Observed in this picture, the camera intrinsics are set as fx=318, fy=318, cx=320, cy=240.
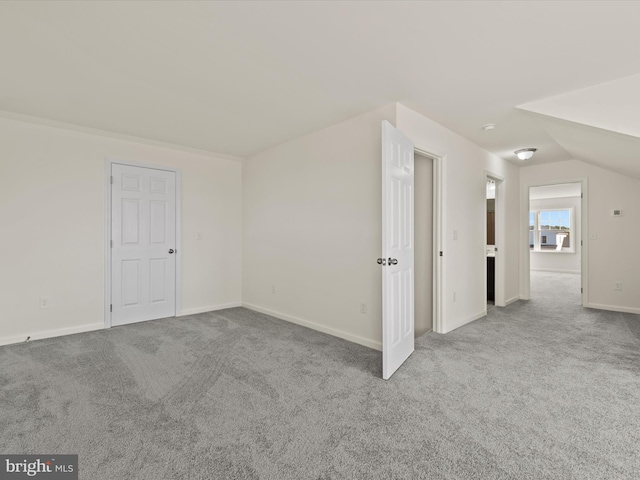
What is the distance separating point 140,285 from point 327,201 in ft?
9.18

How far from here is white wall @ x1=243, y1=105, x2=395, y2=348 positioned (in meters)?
3.31

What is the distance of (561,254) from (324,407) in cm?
1065

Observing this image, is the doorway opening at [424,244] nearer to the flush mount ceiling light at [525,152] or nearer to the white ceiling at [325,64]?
the white ceiling at [325,64]

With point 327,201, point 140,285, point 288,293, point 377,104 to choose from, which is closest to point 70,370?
point 140,285

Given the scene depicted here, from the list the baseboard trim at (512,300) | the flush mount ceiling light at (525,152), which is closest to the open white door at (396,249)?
the flush mount ceiling light at (525,152)

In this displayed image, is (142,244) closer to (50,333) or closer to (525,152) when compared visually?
(50,333)

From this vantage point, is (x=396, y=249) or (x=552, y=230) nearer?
(x=396, y=249)

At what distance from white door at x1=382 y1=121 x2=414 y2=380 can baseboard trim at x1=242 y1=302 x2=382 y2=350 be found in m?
0.44

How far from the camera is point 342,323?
3617 mm

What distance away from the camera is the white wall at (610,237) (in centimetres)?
468

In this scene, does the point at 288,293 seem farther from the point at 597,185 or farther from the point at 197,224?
the point at 597,185

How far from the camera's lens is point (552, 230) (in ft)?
33.1

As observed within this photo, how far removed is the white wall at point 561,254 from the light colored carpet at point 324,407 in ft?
23.8

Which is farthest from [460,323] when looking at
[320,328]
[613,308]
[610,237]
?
[610,237]
